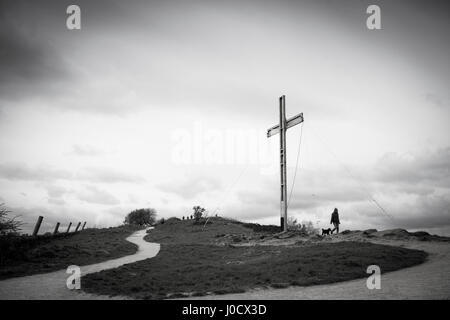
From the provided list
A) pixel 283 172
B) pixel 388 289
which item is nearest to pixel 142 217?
pixel 283 172

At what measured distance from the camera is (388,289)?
10.1 m

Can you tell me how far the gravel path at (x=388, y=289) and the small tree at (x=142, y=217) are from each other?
312 feet

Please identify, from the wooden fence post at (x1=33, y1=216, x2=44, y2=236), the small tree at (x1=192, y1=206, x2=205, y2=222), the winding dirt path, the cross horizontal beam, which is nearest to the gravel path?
the winding dirt path

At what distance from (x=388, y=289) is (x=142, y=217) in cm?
9889

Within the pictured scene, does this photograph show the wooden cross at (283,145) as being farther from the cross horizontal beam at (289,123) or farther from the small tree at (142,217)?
the small tree at (142,217)

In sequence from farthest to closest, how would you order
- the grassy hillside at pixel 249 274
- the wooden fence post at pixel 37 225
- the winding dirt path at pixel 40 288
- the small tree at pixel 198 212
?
the small tree at pixel 198 212, the wooden fence post at pixel 37 225, the grassy hillside at pixel 249 274, the winding dirt path at pixel 40 288

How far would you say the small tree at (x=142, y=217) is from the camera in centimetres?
10144

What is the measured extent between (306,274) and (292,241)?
11402mm

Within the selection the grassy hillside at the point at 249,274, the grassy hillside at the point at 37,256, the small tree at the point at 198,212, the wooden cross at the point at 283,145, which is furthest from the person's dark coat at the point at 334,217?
the small tree at the point at 198,212

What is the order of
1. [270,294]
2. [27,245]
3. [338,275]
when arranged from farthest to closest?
[27,245], [338,275], [270,294]

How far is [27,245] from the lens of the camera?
19891mm

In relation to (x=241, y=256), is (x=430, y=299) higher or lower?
higher
